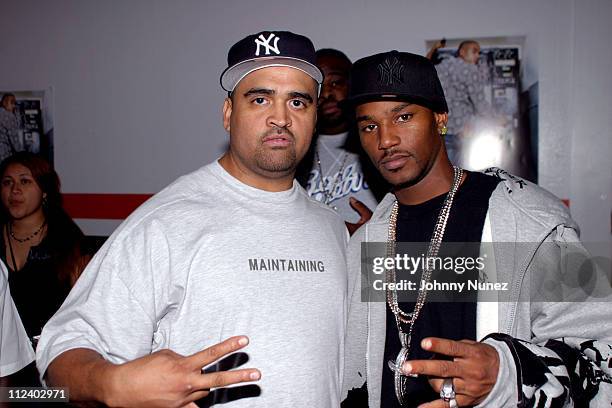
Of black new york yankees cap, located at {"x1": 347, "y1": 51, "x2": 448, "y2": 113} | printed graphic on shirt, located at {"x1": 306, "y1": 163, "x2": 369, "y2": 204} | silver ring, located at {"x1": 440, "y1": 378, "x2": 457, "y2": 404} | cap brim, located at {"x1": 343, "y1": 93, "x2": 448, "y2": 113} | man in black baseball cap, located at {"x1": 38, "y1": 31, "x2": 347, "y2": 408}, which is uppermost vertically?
black new york yankees cap, located at {"x1": 347, "y1": 51, "x2": 448, "y2": 113}

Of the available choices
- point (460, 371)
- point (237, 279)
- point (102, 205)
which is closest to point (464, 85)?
point (237, 279)

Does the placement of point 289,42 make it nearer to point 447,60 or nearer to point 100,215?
point 447,60

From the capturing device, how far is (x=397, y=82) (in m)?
1.67

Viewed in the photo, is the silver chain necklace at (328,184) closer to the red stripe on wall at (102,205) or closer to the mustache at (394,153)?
the red stripe on wall at (102,205)

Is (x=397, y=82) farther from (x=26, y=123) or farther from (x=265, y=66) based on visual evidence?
(x=26, y=123)

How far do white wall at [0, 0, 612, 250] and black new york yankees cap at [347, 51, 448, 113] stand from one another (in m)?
1.39

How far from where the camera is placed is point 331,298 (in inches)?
64.8

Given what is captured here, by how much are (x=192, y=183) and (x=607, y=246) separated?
7.73 ft

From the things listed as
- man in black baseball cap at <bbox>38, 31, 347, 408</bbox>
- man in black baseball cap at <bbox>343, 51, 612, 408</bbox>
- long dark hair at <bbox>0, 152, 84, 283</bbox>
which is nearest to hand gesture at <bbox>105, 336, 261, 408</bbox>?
man in black baseball cap at <bbox>38, 31, 347, 408</bbox>

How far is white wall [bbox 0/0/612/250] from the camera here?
2.86m

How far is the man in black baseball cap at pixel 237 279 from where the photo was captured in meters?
1.36

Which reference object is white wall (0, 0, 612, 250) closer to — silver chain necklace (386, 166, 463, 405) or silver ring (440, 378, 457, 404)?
silver chain necklace (386, 166, 463, 405)

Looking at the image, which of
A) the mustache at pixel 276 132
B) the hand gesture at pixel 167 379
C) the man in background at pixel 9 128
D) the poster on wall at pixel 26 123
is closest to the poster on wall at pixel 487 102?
the mustache at pixel 276 132

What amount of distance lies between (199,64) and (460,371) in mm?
2704
